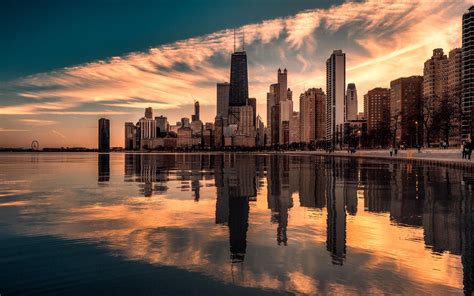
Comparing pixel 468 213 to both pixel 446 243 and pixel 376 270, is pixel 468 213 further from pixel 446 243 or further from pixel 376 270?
pixel 376 270

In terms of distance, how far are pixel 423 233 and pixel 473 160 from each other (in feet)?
146

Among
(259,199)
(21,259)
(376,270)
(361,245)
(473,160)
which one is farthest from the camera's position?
(473,160)

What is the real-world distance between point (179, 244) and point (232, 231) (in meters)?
2.14

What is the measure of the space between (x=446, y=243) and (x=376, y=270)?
10.5 feet

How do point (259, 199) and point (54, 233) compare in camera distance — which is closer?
point (54, 233)

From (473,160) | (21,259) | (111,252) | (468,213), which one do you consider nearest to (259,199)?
(468,213)

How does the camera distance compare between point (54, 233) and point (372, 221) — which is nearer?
point (54, 233)

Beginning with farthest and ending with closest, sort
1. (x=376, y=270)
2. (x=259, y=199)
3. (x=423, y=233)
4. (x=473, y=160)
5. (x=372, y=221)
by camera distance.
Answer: (x=473, y=160) < (x=259, y=199) < (x=372, y=221) < (x=423, y=233) < (x=376, y=270)

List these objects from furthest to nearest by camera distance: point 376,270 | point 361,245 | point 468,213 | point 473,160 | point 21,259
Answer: point 473,160 < point 468,213 < point 361,245 < point 21,259 < point 376,270

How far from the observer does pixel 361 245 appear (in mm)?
10156

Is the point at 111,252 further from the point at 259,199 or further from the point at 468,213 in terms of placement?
the point at 468,213

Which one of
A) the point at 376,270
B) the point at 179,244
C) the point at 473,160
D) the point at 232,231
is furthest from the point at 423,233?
the point at 473,160

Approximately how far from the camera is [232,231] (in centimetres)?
1195

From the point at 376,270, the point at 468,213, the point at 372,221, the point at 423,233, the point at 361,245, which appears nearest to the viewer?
the point at 376,270
